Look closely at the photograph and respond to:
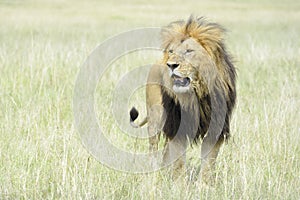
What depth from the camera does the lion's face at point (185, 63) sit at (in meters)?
3.71

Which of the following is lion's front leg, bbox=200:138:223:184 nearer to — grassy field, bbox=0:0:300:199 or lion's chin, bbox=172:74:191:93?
grassy field, bbox=0:0:300:199

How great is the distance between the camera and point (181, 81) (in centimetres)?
374

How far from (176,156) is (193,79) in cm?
63

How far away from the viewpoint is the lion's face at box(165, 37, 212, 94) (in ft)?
12.2

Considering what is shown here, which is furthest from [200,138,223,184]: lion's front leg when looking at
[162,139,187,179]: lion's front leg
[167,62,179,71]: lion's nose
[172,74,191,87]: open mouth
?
[167,62,179,71]: lion's nose

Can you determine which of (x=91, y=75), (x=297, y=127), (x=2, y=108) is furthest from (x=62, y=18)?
(x=297, y=127)

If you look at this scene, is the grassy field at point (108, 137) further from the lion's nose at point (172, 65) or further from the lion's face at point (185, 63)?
the lion's nose at point (172, 65)

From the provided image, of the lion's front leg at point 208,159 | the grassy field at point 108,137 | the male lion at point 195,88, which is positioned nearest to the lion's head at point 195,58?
the male lion at point 195,88

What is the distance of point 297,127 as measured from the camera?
15.5 ft

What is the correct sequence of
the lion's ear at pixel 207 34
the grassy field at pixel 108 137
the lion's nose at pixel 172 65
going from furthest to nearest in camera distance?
the lion's ear at pixel 207 34 → the lion's nose at pixel 172 65 → the grassy field at pixel 108 137

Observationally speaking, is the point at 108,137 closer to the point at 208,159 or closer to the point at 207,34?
the point at 208,159

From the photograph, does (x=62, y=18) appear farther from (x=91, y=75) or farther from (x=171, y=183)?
(x=171, y=183)

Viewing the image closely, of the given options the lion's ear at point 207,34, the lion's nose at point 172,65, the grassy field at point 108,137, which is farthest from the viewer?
the lion's ear at point 207,34

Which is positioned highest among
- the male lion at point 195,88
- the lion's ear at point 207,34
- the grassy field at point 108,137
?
the lion's ear at point 207,34
